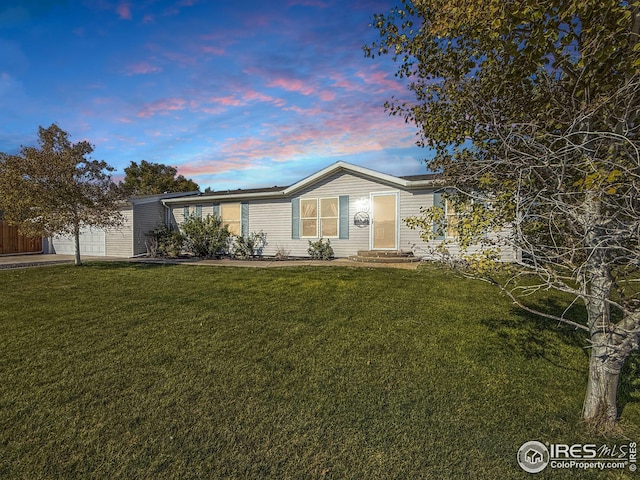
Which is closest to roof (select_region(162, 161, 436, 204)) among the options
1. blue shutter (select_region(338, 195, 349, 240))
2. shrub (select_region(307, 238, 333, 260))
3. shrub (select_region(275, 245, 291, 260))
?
blue shutter (select_region(338, 195, 349, 240))

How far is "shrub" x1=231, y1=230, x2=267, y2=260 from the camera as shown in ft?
43.6

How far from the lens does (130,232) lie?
1424 centimetres

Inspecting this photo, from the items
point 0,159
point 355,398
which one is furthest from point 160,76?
point 355,398

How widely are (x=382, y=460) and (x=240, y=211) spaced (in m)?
12.7

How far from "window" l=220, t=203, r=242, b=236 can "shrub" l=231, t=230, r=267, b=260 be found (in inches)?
21.4

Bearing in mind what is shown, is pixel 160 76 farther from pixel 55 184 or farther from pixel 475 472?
pixel 475 472

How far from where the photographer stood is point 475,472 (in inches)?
82.1

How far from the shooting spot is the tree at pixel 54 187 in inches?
378

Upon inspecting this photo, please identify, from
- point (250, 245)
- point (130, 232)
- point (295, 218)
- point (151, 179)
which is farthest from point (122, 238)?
point (151, 179)

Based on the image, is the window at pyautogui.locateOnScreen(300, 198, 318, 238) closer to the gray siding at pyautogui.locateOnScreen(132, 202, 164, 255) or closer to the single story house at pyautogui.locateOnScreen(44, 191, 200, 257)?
the single story house at pyautogui.locateOnScreen(44, 191, 200, 257)

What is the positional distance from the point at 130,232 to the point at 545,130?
16.1m

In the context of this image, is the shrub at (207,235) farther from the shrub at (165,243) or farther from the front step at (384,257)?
the front step at (384,257)

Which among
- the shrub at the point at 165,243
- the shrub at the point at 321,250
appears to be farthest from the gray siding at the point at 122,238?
the shrub at the point at 321,250

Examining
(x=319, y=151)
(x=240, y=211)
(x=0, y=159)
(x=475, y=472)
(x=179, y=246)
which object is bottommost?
(x=475, y=472)
